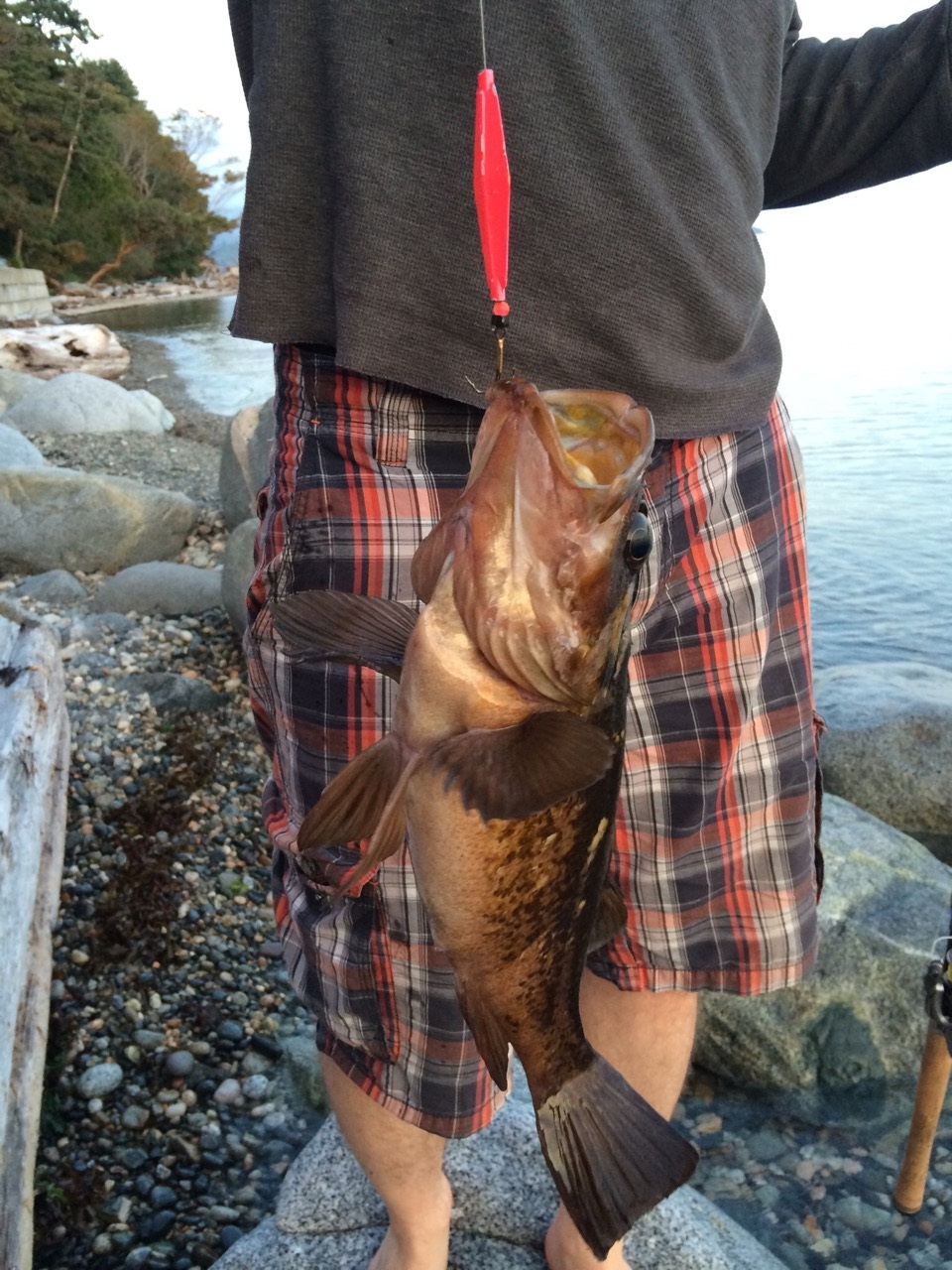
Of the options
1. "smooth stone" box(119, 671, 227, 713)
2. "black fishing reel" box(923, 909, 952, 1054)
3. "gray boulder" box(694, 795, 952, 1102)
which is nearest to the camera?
"black fishing reel" box(923, 909, 952, 1054)

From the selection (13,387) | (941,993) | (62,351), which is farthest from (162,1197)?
(62,351)

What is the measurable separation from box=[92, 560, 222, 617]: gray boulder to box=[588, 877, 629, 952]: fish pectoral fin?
20.3 feet

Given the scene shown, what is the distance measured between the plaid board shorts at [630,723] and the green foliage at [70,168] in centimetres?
5126

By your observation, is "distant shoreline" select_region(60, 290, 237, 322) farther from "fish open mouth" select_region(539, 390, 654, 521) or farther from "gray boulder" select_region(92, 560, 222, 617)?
"fish open mouth" select_region(539, 390, 654, 521)

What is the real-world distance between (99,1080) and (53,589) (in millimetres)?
5508

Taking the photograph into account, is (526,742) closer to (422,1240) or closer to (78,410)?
(422,1240)

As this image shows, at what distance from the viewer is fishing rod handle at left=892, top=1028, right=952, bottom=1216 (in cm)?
262

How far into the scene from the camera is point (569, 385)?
192 centimetres

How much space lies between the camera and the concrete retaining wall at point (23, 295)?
3782cm

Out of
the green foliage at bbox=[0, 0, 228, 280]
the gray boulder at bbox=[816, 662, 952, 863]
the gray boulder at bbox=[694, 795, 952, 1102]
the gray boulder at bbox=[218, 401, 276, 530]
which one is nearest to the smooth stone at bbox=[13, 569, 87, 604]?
the gray boulder at bbox=[218, 401, 276, 530]

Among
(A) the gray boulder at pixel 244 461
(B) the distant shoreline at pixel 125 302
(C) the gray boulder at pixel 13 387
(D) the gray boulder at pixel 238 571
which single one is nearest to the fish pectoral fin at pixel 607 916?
(D) the gray boulder at pixel 238 571

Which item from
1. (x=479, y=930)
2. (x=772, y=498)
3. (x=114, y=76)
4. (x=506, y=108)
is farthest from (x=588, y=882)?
(x=114, y=76)

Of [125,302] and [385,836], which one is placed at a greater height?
[125,302]

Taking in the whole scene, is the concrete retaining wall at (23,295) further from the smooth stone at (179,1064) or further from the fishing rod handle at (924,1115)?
the fishing rod handle at (924,1115)
